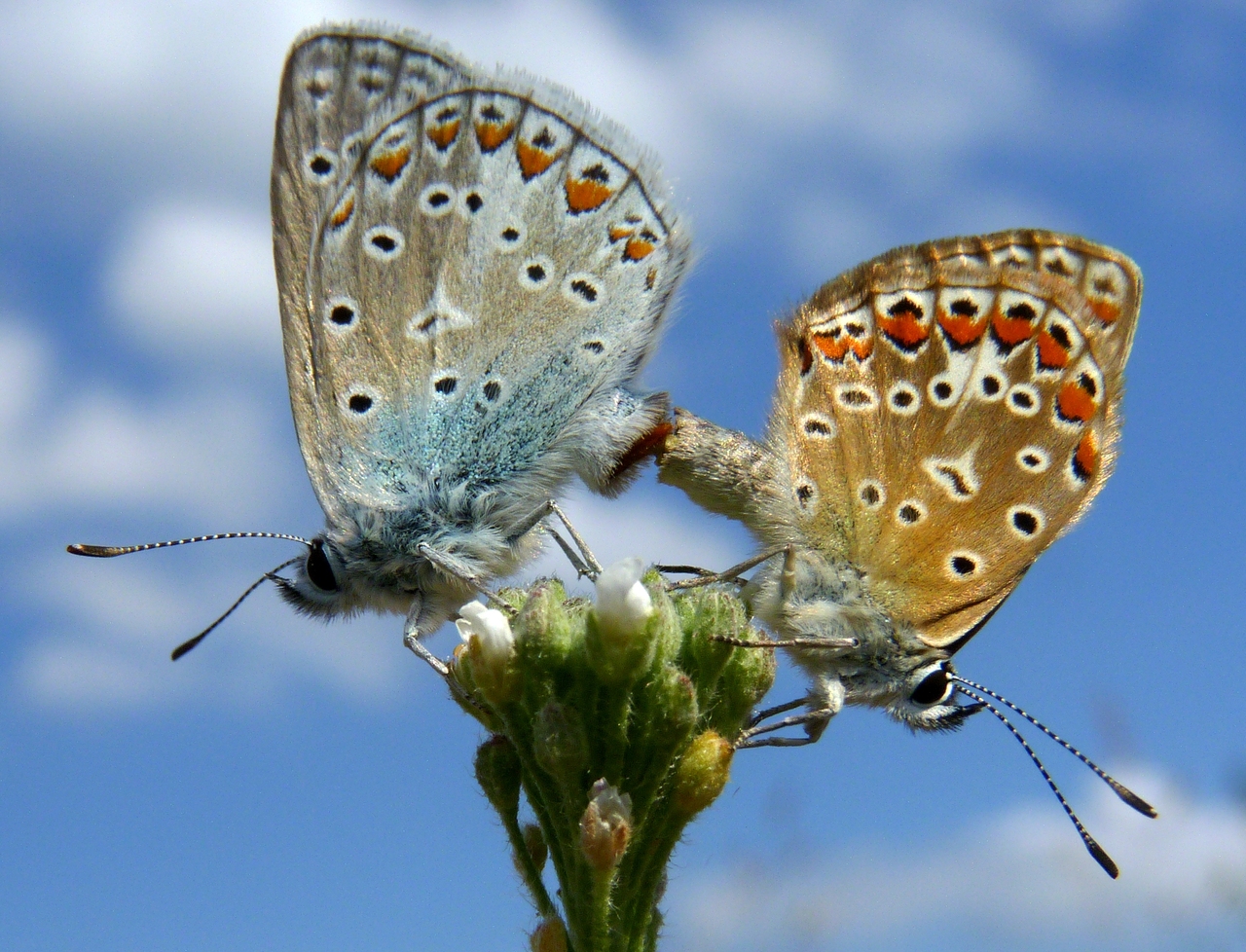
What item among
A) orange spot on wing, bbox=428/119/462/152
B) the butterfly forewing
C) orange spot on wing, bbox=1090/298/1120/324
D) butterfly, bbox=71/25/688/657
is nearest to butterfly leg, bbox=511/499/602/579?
butterfly, bbox=71/25/688/657

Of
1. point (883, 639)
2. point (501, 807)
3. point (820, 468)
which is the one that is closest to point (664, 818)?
point (501, 807)

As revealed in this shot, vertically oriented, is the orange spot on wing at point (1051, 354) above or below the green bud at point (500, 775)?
above

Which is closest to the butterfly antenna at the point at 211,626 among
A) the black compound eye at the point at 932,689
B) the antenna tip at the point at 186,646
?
the antenna tip at the point at 186,646

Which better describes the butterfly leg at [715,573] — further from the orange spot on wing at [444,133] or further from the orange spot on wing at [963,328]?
the orange spot on wing at [444,133]

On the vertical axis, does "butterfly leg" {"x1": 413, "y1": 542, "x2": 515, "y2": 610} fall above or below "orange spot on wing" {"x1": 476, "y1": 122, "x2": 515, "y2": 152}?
below

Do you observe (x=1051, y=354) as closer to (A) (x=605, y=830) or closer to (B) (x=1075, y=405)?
(B) (x=1075, y=405)

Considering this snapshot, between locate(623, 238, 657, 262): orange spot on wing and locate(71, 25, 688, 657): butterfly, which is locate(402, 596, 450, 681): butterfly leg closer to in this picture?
locate(71, 25, 688, 657): butterfly
